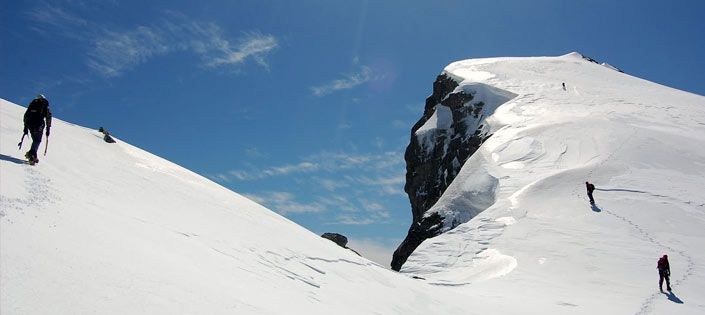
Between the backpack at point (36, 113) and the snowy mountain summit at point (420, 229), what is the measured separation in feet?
2.36

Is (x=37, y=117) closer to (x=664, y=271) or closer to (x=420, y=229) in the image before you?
(x=664, y=271)

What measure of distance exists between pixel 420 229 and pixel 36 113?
26.0 m

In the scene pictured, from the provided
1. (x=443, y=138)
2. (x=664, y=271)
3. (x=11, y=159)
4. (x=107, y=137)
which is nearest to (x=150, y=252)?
(x=11, y=159)

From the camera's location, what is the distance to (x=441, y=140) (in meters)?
64.1

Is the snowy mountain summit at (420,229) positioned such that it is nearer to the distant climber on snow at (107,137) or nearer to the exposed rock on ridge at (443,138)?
the distant climber on snow at (107,137)

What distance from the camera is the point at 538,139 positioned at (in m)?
37.5

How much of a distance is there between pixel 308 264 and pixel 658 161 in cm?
2749

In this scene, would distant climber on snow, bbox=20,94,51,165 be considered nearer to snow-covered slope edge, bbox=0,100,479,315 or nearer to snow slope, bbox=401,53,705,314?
snow-covered slope edge, bbox=0,100,479,315

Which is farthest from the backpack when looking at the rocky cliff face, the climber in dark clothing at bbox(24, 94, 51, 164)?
the rocky cliff face

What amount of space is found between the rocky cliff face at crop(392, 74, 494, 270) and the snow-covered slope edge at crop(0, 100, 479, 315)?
38.6 m

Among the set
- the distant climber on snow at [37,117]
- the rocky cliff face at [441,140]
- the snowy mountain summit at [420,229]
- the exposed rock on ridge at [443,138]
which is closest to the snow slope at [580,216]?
the snowy mountain summit at [420,229]

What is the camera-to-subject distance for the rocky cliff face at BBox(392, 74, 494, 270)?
5516 centimetres

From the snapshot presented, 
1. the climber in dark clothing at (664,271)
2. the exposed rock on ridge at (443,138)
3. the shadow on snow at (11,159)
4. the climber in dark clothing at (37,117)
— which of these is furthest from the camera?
the exposed rock on ridge at (443,138)

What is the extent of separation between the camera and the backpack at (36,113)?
11438mm
